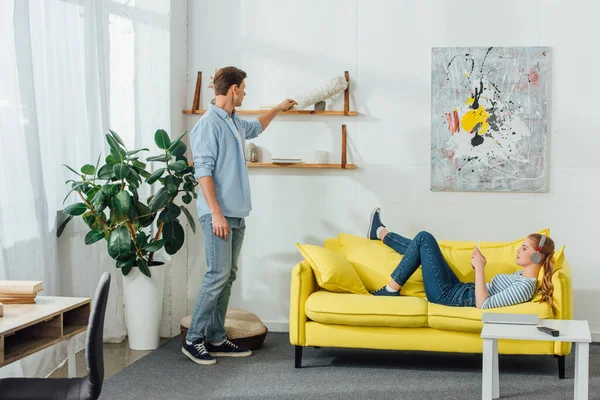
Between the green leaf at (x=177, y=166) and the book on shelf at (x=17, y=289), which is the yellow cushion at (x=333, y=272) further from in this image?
the book on shelf at (x=17, y=289)

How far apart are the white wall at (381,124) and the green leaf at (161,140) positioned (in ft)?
2.34

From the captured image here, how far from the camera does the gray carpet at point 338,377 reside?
3850 millimetres

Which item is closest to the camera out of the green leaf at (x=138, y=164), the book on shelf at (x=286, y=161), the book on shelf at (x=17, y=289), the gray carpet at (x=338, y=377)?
the book on shelf at (x=17, y=289)

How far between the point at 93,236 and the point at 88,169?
0.41 meters

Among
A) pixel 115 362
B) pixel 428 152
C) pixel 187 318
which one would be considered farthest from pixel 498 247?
pixel 115 362

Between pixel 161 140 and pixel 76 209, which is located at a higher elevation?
pixel 161 140

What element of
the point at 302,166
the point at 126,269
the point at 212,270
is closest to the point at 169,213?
the point at 126,269

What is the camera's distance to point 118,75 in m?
5.09

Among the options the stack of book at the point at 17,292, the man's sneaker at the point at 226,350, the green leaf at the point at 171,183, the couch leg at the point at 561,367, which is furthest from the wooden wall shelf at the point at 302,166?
the stack of book at the point at 17,292

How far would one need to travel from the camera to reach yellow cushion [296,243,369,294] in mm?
4406

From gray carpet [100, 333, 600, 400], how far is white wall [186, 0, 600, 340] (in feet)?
2.80


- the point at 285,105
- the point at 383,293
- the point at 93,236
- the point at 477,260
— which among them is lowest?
the point at 383,293

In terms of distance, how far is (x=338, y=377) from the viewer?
4.15 m

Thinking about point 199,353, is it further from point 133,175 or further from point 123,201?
point 133,175
